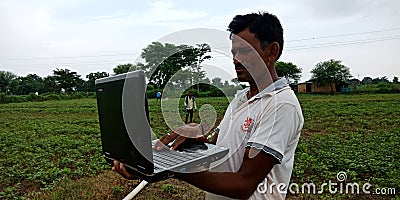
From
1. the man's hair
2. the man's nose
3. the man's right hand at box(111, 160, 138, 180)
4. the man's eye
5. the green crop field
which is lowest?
the green crop field

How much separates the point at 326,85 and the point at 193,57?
36.5 m

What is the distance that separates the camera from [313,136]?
25.1 ft

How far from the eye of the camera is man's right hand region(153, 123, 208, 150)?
3.19 feet

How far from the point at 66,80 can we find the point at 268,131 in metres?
50.3

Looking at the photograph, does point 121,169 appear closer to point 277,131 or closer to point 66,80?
point 277,131

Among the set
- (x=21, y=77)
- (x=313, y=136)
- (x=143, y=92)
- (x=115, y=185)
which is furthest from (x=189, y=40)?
(x=21, y=77)

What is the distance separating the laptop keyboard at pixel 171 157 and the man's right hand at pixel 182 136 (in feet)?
0.21

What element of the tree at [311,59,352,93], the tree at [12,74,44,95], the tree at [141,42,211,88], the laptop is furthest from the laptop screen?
the tree at [12,74,44,95]

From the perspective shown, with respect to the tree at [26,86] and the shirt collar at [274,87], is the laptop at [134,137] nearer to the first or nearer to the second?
the shirt collar at [274,87]

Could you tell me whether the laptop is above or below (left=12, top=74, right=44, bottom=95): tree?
below

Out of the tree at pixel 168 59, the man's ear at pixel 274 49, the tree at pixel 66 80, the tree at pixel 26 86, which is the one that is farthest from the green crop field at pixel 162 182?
the tree at pixel 26 86

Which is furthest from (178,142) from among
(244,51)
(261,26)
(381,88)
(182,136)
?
(381,88)

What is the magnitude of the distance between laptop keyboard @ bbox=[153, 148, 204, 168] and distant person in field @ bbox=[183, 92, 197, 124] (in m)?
0.19

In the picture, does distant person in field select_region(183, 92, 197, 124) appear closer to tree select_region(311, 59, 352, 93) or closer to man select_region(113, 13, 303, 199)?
man select_region(113, 13, 303, 199)
